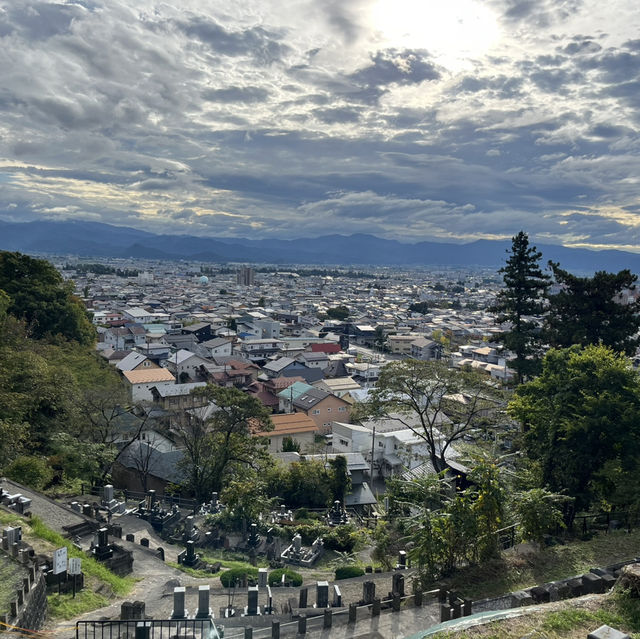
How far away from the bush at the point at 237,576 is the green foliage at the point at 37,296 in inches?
777

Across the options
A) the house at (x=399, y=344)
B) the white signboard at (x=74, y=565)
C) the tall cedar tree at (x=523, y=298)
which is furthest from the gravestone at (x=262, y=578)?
the house at (x=399, y=344)

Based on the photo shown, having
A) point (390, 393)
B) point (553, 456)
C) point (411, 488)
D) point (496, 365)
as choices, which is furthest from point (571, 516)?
point (496, 365)

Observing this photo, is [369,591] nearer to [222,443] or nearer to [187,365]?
[222,443]

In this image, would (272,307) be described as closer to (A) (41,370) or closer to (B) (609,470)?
(A) (41,370)

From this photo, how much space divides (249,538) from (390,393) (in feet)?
19.8

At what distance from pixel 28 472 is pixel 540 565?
46.3 feet

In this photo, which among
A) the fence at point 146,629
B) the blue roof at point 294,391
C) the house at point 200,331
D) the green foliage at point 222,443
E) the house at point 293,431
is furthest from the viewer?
the house at point 200,331

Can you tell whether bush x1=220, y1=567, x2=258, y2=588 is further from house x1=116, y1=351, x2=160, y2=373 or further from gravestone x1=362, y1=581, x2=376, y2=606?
house x1=116, y1=351, x2=160, y2=373

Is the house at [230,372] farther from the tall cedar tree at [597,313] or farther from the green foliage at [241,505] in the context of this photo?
the tall cedar tree at [597,313]

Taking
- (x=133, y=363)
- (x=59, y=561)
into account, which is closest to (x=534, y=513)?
(x=59, y=561)

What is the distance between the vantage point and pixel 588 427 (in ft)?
34.6

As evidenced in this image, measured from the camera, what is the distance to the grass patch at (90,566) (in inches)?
374

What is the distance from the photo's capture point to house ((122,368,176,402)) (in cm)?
3400

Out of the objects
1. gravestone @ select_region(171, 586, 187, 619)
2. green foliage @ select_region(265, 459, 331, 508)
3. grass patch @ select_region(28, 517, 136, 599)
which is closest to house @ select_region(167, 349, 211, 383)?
green foliage @ select_region(265, 459, 331, 508)
